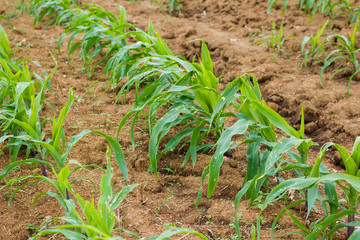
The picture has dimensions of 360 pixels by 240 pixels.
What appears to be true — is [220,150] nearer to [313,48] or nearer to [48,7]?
[313,48]

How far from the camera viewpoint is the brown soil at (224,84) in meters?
1.78

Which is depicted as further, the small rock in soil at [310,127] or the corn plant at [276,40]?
the corn plant at [276,40]

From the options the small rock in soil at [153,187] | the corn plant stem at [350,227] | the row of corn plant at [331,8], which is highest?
Result: the row of corn plant at [331,8]

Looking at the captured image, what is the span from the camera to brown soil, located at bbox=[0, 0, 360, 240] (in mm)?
1782

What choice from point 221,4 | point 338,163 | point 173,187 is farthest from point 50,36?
point 338,163

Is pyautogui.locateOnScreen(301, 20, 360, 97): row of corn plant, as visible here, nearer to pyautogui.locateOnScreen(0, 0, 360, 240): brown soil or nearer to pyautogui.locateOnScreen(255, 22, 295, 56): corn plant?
pyautogui.locateOnScreen(0, 0, 360, 240): brown soil

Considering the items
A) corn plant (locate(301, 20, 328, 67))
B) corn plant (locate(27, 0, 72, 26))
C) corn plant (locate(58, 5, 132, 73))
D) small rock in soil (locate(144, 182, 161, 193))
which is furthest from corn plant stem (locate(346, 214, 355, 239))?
corn plant (locate(27, 0, 72, 26))

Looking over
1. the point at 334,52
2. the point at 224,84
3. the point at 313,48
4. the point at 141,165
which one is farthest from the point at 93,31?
the point at 334,52

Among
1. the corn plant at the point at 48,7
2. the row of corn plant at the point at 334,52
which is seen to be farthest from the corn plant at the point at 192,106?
the corn plant at the point at 48,7

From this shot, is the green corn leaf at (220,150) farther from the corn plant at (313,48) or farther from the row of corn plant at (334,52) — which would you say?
the corn plant at (313,48)

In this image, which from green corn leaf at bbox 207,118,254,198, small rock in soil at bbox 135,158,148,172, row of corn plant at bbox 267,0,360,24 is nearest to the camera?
green corn leaf at bbox 207,118,254,198

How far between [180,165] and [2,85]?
3.44 feet

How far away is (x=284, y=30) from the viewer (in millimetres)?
3691

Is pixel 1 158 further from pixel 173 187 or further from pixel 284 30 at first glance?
pixel 284 30
